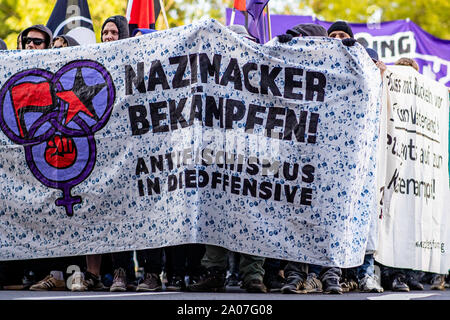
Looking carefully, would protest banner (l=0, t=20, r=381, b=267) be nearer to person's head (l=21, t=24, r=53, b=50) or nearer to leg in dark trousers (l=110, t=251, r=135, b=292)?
leg in dark trousers (l=110, t=251, r=135, b=292)

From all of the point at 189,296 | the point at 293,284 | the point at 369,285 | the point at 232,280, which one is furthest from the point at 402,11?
the point at 189,296

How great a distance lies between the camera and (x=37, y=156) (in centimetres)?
828

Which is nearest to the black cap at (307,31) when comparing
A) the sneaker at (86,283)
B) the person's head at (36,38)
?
the person's head at (36,38)

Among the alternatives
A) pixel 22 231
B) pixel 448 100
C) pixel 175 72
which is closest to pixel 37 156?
pixel 22 231

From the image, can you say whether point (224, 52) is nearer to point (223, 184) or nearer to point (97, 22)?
point (223, 184)

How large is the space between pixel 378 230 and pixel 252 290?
1436 mm

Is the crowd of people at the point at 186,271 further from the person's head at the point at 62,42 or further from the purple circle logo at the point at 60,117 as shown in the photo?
the purple circle logo at the point at 60,117

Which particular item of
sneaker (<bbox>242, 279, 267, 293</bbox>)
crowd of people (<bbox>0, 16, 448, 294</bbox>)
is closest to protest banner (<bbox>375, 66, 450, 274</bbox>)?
crowd of people (<bbox>0, 16, 448, 294</bbox>)

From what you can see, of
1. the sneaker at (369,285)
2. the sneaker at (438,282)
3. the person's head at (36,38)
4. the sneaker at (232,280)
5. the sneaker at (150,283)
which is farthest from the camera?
the sneaker at (438,282)

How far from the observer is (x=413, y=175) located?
9.20 metres

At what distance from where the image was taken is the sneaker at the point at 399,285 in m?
8.73

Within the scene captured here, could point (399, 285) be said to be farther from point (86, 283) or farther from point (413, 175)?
point (86, 283)

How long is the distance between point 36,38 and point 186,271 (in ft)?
8.97

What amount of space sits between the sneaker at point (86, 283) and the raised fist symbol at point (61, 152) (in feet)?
3.13
